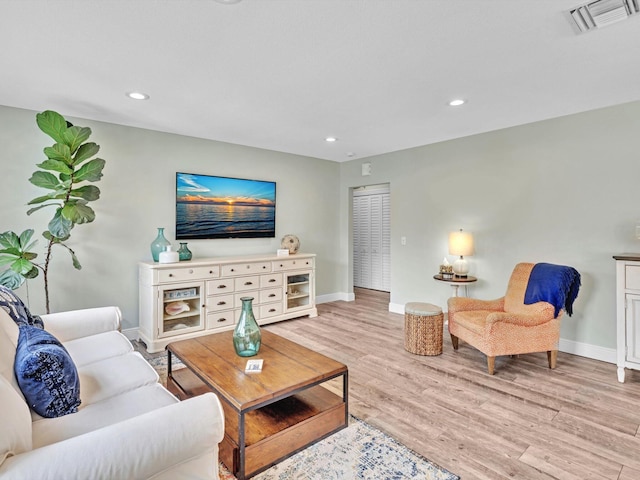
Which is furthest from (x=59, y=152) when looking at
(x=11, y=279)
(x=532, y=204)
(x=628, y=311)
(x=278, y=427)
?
(x=628, y=311)

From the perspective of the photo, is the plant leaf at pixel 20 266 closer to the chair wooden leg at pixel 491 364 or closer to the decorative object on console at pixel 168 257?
the decorative object on console at pixel 168 257

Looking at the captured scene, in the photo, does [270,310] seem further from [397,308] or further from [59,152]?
[59,152]

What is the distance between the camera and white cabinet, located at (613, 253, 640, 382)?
2.65 meters

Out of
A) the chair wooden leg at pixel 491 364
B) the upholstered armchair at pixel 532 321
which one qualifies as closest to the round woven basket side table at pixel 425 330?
the upholstered armchair at pixel 532 321

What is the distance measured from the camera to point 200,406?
1227 millimetres

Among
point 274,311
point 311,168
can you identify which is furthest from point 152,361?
point 311,168

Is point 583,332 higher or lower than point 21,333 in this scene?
lower

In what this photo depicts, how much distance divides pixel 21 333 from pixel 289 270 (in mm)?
3081

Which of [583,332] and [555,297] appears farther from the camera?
[583,332]

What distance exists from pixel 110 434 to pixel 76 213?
2.44 metres

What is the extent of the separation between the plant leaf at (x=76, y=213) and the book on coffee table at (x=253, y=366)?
201cm

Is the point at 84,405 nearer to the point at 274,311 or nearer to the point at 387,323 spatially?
the point at 274,311

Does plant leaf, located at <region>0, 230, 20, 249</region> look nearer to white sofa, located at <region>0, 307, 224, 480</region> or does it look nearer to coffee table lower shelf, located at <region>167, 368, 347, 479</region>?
white sofa, located at <region>0, 307, 224, 480</region>

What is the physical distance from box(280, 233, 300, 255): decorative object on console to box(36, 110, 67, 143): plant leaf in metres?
2.76
